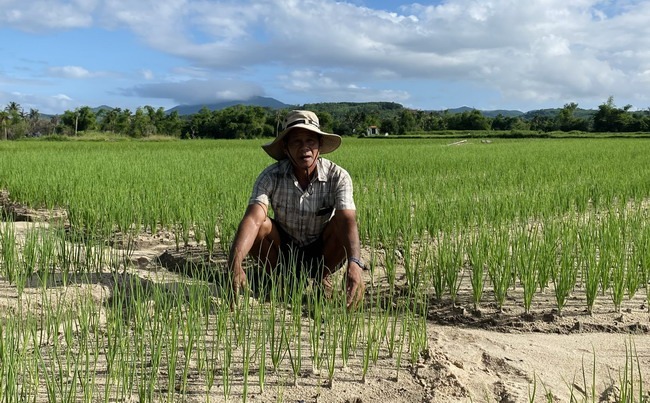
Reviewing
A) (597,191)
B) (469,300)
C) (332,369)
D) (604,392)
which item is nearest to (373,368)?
(332,369)

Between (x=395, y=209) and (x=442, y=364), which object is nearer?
(x=442, y=364)

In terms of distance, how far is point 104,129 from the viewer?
55469mm

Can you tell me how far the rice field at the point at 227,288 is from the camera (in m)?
1.99

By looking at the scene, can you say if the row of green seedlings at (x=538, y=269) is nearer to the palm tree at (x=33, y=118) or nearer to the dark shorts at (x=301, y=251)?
the dark shorts at (x=301, y=251)

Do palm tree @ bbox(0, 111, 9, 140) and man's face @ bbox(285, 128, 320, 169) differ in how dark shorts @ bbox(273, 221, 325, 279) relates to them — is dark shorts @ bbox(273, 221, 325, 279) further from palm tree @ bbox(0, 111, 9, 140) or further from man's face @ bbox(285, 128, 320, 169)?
palm tree @ bbox(0, 111, 9, 140)

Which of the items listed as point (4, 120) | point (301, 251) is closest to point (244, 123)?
point (4, 120)

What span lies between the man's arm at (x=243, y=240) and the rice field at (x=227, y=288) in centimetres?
11

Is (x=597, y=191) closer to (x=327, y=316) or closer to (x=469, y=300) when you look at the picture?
(x=469, y=300)

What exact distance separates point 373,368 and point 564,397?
0.68 metres

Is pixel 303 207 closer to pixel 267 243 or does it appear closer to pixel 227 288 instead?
pixel 267 243

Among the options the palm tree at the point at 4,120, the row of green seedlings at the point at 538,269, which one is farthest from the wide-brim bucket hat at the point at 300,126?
the palm tree at the point at 4,120

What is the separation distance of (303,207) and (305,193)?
84mm

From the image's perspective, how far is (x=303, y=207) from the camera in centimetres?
322

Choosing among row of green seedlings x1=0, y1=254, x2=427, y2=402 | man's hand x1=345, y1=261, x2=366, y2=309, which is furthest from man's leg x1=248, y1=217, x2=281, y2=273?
row of green seedlings x1=0, y1=254, x2=427, y2=402
